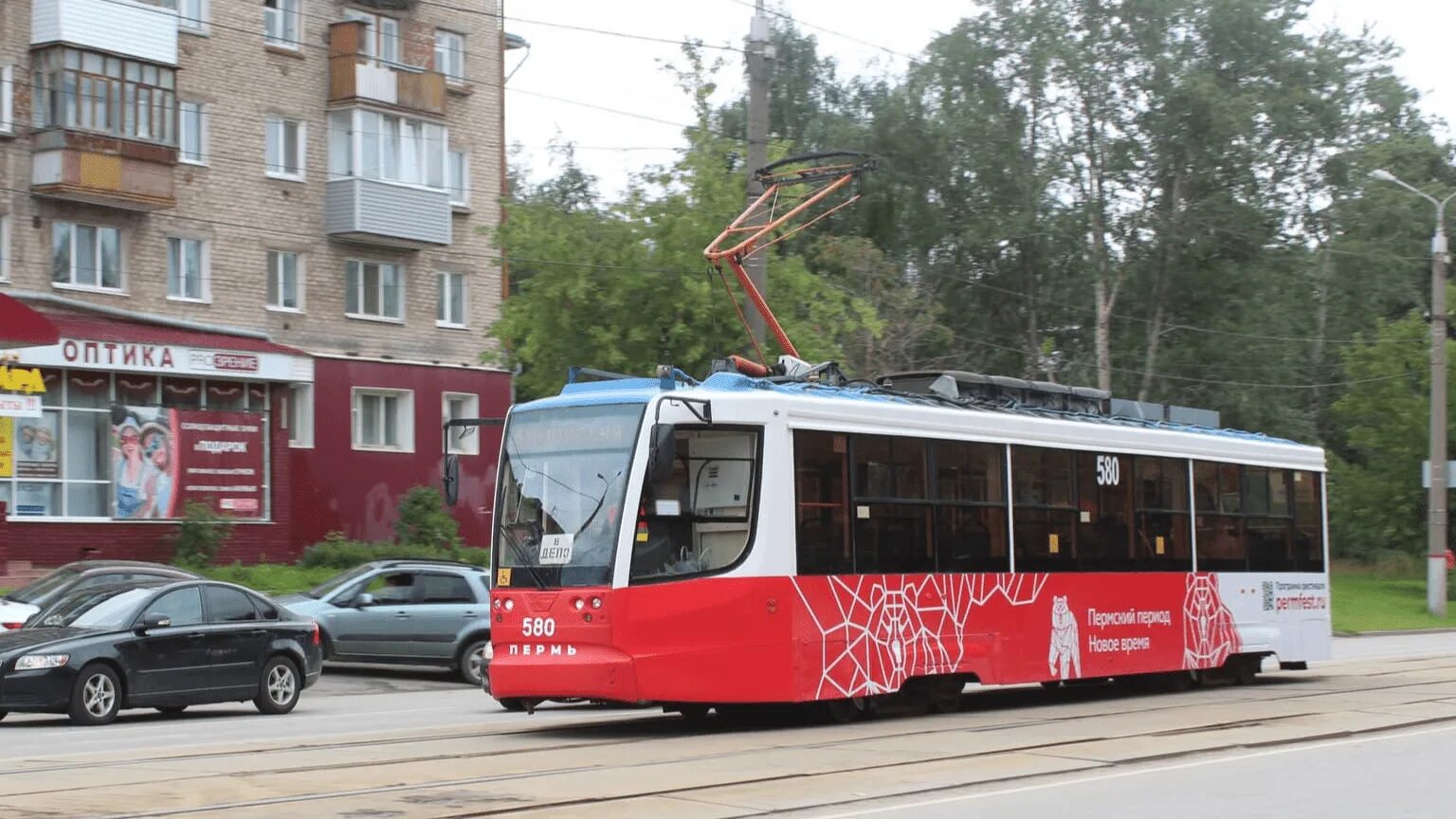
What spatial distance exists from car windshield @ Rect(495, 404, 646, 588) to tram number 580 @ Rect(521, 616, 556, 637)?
27 centimetres

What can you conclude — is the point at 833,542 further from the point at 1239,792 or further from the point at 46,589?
the point at 46,589

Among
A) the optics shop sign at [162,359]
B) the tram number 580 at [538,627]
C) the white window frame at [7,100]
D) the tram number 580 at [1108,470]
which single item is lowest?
the tram number 580 at [538,627]

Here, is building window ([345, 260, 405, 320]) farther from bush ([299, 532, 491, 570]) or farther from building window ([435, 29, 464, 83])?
bush ([299, 532, 491, 570])

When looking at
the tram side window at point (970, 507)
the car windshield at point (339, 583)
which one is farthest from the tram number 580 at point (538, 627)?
the car windshield at point (339, 583)

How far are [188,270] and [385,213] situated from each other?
480 centimetres

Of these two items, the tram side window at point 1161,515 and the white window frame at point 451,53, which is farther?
the white window frame at point 451,53

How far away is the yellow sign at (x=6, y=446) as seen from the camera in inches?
1232

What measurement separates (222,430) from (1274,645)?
22.7 metres

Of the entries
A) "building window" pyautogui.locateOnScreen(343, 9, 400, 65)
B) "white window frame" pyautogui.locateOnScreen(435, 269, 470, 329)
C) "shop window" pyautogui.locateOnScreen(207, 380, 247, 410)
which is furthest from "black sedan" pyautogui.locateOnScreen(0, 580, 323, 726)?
"white window frame" pyautogui.locateOnScreen(435, 269, 470, 329)

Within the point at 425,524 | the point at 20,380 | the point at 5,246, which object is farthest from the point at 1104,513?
the point at 5,246

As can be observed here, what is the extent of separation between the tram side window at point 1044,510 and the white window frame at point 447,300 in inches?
1102

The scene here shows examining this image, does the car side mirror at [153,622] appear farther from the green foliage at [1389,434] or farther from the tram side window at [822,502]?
the green foliage at [1389,434]

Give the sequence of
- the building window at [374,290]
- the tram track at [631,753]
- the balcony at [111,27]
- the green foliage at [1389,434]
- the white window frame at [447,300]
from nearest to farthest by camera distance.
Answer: the tram track at [631,753]
the balcony at [111,27]
the building window at [374,290]
the white window frame at [447,300]
the green foliage at [1389,434]

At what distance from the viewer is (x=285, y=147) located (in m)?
41.6
